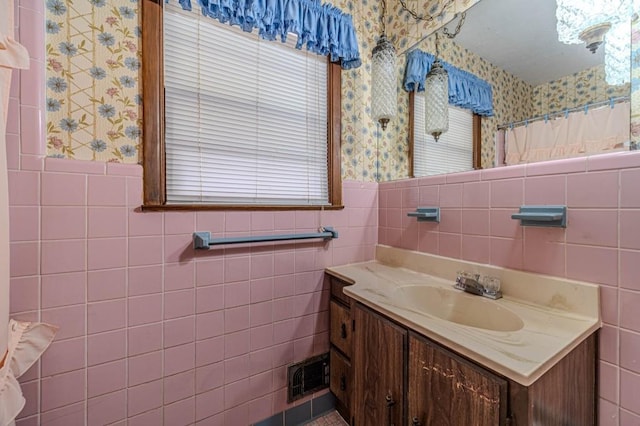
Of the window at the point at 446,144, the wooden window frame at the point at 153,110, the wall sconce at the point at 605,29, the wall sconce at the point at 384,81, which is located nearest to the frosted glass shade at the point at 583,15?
the wall sconce at the point at 605,29

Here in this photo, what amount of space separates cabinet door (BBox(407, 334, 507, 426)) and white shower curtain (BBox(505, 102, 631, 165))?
2.69 feet

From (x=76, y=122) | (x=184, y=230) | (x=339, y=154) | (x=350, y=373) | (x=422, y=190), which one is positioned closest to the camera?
(x=76, y=122)

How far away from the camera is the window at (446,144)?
1.26 m

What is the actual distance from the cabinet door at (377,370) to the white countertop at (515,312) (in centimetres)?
7

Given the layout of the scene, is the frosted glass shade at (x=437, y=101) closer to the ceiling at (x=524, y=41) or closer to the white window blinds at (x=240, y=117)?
the ceiling at (x=524, y=41)

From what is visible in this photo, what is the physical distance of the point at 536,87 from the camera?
1.05m

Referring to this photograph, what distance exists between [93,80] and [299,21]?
0.96 metres

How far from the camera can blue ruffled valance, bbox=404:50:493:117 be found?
124 centimetres

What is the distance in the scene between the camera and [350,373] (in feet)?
4.30

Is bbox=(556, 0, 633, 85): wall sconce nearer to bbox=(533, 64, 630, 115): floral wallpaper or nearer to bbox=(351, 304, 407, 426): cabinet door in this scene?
bbox=(533, 64, 630, 115): floral wallpaper

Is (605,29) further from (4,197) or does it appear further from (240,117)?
(4,197)

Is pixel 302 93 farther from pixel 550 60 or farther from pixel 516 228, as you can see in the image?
pixel 516 228

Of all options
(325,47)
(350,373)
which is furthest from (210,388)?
(325,47)

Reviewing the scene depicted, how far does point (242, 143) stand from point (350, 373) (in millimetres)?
1286
